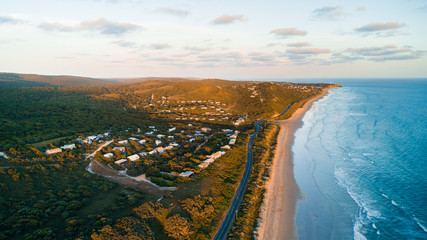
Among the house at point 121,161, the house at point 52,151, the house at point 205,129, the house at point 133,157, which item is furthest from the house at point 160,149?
the house at point 205,129

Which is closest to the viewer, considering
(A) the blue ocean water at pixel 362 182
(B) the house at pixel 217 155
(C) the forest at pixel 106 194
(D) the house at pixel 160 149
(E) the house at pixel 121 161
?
(C) the forest at pixel 106 194

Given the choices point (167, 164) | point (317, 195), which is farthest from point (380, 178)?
point (167, 164)

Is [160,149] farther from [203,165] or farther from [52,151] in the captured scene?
[52,151]

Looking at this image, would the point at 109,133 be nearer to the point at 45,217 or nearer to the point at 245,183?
the point at 45,217

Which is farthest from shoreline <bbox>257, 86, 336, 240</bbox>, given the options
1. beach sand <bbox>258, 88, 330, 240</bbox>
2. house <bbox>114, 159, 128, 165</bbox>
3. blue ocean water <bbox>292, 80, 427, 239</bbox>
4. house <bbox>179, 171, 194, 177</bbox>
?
house <bbox>114, 159, 128, 165</bbox>

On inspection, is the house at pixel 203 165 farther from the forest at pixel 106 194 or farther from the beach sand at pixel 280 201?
the beach sand at pixel 280 201

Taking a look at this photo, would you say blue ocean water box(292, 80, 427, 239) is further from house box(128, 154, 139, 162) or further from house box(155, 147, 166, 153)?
house box(128, 154, 139, 162)
